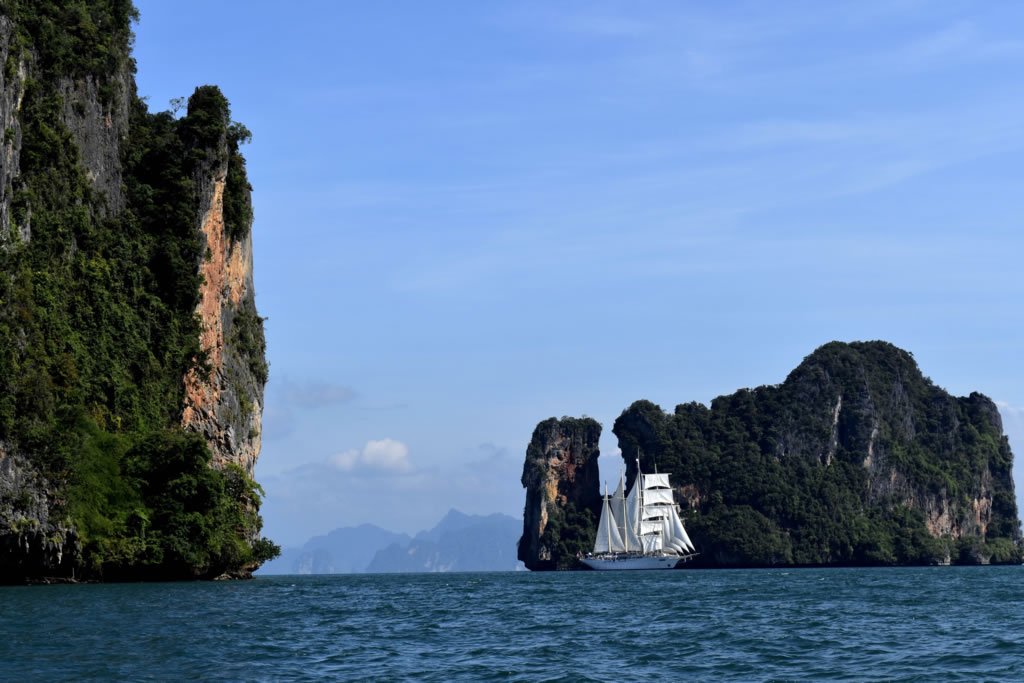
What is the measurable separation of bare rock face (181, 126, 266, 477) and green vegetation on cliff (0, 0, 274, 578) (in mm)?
1153

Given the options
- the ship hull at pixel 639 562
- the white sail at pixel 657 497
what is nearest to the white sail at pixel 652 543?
the ship hull at pixel 639 562

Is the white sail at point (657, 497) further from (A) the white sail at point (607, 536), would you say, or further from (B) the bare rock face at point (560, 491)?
(B) the bare rock face at point (560, 491)

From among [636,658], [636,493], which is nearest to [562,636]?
[636,658]

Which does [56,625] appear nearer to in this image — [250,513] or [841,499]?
[250,513]

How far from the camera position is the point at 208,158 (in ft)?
275

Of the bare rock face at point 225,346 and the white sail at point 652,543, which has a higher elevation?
the bare rock face at point 225,346

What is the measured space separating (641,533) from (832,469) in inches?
1662

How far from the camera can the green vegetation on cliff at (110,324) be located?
61344 millimetres

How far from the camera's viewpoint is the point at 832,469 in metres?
188

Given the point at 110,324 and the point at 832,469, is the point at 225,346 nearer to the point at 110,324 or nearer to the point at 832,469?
the point at 110,324

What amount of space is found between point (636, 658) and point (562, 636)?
6.31 metres

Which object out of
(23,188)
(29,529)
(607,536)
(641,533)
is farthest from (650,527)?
(29,529)

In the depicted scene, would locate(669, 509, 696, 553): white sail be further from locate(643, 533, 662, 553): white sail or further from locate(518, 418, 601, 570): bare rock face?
locate(518, 418, 601, 570): bare rock face

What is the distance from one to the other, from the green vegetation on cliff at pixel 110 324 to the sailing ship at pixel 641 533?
8877cm
